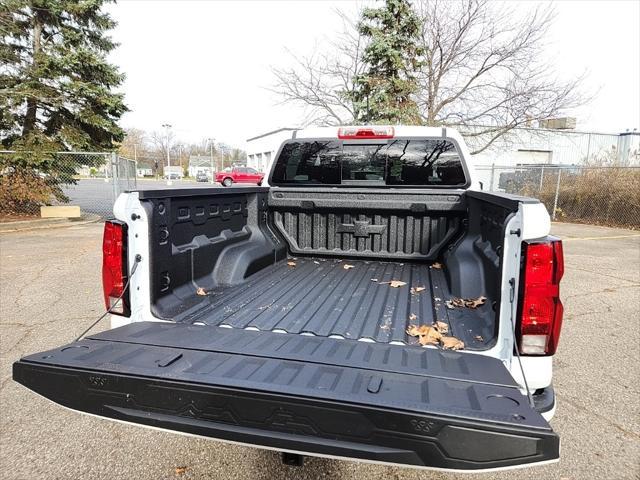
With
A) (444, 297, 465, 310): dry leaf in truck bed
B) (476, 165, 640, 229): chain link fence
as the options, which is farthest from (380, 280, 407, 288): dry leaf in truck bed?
(476, 165, 640, 229): chain link fence

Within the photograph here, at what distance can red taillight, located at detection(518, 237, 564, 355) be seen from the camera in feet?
6.24

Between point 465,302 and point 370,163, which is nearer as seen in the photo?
point 465,302

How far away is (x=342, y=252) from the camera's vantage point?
417 cm

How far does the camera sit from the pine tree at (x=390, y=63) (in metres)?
16.2

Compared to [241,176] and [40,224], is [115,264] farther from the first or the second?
[241,176]

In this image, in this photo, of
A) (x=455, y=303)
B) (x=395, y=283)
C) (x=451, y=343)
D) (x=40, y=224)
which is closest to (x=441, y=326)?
(x=451, y=343)

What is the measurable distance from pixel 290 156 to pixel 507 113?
16.2m

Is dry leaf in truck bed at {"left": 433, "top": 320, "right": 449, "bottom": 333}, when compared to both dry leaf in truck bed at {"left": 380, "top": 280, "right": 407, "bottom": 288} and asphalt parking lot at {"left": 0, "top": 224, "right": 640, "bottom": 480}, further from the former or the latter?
asphalt parking lot at {"left": 0, "top": 224, "right": 640, "bottom": 480}

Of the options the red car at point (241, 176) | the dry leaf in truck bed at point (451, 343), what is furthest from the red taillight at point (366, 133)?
the red car at point (241, 176)

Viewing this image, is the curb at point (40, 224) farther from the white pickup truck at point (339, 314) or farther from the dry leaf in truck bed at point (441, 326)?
the dry leaf in truck bed at point (441, 326)

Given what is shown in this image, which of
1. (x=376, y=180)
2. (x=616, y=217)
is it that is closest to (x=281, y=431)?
(x=376, y=180)

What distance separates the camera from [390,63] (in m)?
16.5

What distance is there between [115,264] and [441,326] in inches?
76.2

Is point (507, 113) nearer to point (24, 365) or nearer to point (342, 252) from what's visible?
point (342, 252)
